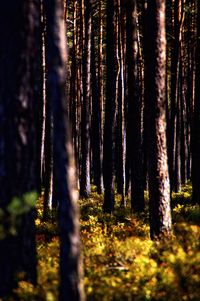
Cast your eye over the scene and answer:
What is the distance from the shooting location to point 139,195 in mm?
14898

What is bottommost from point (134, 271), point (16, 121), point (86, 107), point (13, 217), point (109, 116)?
point (134, 271)

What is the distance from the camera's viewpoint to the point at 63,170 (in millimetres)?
5309

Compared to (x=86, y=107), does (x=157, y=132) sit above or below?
below

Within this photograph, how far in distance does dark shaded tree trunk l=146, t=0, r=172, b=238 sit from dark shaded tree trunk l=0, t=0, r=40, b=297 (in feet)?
10.9

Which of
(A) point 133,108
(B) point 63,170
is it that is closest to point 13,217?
(B) point 63,170

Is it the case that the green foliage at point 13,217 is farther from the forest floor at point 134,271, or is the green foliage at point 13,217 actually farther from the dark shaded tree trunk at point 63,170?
the forest floor at point 134,271

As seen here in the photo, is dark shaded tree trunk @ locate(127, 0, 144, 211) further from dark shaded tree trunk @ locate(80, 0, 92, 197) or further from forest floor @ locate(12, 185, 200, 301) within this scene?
dark shaded tree trunk @ locate(80, 0, 92, 197)

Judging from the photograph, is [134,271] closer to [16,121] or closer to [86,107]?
[16,121]

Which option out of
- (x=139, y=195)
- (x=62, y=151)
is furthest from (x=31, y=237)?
(x=139, y=195)

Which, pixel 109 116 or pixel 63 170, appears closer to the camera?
pixel 63 170

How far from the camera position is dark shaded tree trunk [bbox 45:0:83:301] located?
5312mm

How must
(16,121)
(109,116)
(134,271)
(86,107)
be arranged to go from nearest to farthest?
(16,121)
(134,271)
(109,116)
(86,107)

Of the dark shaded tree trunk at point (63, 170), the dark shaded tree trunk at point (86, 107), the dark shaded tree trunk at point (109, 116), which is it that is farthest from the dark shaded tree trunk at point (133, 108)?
the dark shaded tree trunk at point (63, 170)

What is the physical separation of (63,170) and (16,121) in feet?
6.22
